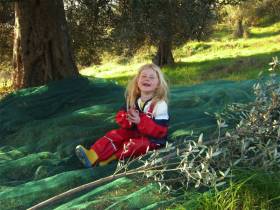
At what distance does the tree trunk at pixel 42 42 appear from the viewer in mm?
8812

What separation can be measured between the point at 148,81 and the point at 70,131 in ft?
4.17

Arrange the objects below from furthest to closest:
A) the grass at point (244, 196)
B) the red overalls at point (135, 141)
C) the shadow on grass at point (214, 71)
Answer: the shadow on grass at point (214, 71) → the red overalls at point (135, 141) → the grass at point (244, 196)

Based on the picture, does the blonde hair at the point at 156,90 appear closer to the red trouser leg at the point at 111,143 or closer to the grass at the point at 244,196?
the red trouser leg at the point at 111,143

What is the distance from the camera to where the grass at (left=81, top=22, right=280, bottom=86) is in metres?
14.7

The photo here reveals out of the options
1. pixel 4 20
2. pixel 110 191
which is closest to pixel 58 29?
pixel 4 20

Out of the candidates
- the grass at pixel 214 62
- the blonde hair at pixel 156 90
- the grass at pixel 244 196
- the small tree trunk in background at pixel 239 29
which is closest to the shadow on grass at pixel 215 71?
the grass at pixel 214 62

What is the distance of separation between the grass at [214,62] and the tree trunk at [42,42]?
445cm

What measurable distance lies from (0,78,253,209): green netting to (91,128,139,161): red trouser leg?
0.26 metres

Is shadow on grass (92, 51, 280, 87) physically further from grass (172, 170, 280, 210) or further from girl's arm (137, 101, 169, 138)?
grass (172, 170, 280, 210)

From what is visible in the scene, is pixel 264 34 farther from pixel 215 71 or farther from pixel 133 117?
pixel 133 117

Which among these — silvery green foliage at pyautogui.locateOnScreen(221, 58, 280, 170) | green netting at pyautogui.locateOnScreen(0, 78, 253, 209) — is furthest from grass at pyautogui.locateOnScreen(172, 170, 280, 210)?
green netting at pyautogui.locateOnScreen(0, 78, 253, 209)

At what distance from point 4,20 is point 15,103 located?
4531 millimetres

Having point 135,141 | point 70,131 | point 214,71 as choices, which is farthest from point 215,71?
point 135,141

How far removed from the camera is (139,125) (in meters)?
5.13
